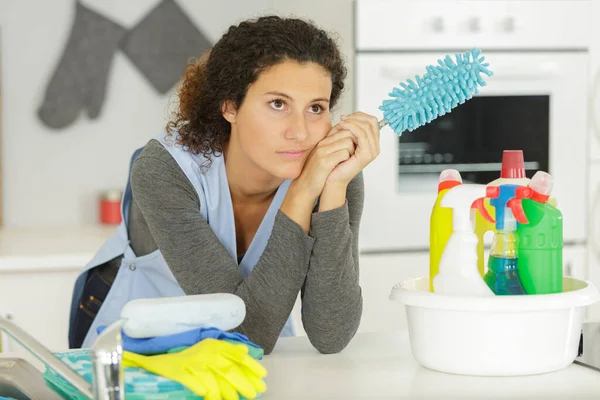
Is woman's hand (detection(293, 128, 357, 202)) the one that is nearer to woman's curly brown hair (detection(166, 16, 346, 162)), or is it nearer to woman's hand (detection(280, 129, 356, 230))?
woman's hand (detection(280, 129, 356, 230))

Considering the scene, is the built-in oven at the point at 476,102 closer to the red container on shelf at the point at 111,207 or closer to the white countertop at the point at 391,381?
the red container on shelf at the point at 111,207

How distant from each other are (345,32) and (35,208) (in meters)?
1.22

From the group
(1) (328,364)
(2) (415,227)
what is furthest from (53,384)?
(2) (415,227)

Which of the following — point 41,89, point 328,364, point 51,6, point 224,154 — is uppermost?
point 51,6

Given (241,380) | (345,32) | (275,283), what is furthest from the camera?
(345,32)

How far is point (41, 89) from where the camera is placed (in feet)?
9.55

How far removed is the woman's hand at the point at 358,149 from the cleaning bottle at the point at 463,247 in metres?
0.34

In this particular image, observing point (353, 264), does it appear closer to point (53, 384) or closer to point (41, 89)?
point (53, 384)

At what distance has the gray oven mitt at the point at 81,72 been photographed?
2.92 meters

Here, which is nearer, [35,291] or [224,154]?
[224,154]

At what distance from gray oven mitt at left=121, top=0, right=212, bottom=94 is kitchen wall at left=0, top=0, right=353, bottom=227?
26 millimetres

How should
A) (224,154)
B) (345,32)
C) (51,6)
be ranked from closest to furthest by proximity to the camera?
(224,154) → (345,32) → (51,6)

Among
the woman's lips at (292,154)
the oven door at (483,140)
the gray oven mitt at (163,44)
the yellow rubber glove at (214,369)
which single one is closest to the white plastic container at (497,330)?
the yellow rubber glove at (214,369)

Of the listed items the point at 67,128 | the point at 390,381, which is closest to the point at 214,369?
the point at 390,381
